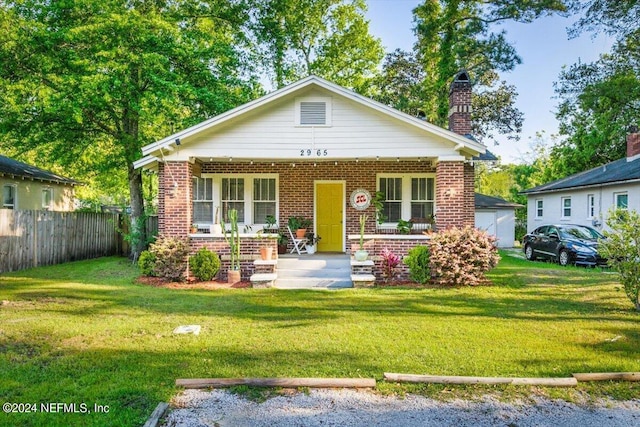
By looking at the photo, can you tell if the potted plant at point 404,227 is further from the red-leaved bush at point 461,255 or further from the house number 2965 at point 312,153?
the house number 2965 at point 312,153

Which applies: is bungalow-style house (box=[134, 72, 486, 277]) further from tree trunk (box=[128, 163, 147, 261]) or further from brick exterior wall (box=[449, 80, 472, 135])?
tree trunk (box=[128, 163, 147, 261])

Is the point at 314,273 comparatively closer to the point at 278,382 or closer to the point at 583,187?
the point at 278,382

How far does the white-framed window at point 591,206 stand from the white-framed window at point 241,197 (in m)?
14.4

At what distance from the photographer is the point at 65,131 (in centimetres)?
1468

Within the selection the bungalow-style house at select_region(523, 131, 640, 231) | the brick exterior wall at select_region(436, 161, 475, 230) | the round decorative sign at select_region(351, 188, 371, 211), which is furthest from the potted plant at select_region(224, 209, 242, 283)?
the bungalow-style house at select_region(523, 131, 640, 231)

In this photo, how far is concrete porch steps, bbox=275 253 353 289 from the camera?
10461 mm

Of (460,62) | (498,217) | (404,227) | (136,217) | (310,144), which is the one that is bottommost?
(404,227)

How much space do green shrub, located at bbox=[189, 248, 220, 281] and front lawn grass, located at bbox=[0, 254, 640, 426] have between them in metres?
1.07

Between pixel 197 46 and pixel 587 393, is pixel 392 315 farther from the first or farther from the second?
pixel 197 46

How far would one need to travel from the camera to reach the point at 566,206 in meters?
21.0

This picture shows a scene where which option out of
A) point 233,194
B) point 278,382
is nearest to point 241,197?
point 233,194

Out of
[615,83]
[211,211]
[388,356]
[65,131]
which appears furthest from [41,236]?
[615,83]

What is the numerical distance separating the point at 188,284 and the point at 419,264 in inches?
221

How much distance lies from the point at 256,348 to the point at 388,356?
1660 millimetres
